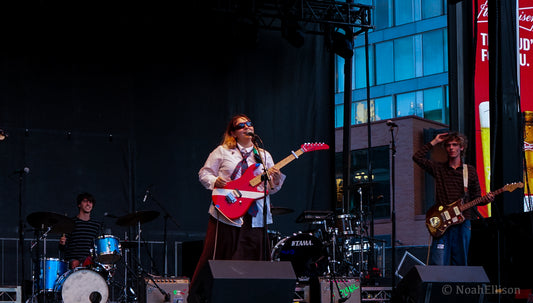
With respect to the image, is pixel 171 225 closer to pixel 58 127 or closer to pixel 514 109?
pixel 58 127

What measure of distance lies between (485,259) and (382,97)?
1215 inches

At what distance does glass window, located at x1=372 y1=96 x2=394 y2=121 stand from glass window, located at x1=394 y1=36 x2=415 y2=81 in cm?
126

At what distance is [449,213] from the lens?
328 inches

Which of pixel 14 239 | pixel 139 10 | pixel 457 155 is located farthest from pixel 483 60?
pixel 14 239

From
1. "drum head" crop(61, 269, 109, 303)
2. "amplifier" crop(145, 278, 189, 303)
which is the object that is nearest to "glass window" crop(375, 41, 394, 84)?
"drum head" crop(61, 269, 109, 303)

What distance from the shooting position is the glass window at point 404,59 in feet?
126

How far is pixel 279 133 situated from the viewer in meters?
13.8

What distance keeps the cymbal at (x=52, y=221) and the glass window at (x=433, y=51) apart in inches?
1166

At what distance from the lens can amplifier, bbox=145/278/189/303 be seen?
341 inches

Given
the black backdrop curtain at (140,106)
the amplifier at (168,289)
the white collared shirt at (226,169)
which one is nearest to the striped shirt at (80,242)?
the black backdrop curtain at (140,106)

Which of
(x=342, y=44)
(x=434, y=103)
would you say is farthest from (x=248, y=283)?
(x=434, y=103)

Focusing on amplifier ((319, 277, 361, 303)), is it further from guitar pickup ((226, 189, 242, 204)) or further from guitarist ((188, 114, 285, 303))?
guitar pickup ((226, 189, 242, 204))

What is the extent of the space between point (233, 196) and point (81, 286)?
13.9 ft

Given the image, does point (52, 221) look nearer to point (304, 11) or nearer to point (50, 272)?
point (50, 272)
